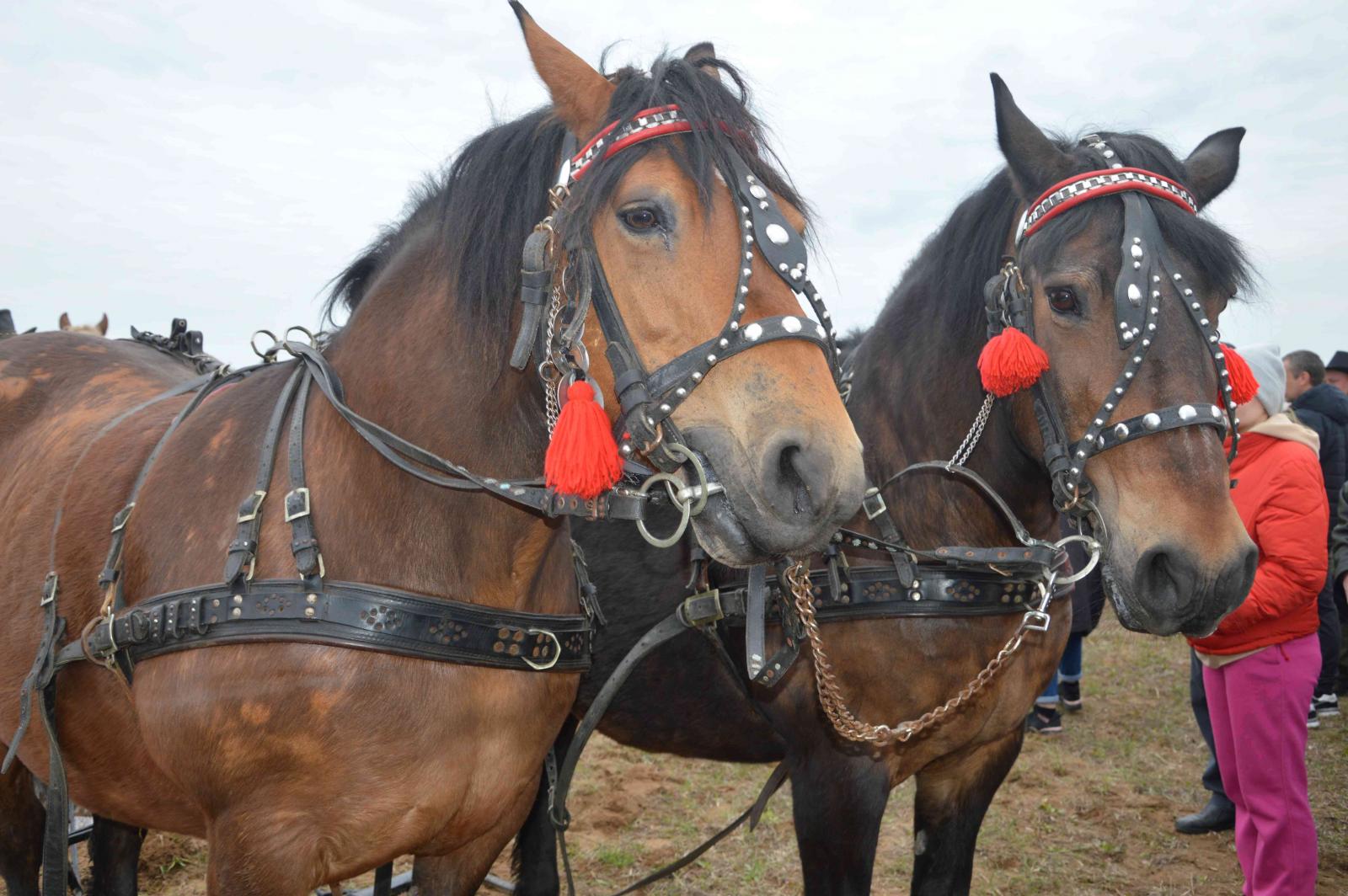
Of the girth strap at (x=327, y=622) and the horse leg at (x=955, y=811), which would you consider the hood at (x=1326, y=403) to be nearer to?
the horse leg at (x=955, y=811)

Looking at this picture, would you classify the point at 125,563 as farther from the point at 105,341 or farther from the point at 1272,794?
the point at 1272,794

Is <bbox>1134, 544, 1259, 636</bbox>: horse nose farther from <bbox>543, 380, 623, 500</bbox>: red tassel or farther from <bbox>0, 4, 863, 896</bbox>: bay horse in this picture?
<bbox>543, 380, 623, 500</bbox>: red tassel

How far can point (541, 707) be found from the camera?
81.9 inches

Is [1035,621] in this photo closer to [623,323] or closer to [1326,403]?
[623,323]

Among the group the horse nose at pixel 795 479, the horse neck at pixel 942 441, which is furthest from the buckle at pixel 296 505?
the horse neck at pixel 942 441

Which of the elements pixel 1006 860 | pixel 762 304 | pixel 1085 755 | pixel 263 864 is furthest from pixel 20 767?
pixel 1085 755

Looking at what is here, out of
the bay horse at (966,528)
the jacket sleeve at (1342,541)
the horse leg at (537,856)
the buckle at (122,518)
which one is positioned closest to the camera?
the buckle at (122,518)

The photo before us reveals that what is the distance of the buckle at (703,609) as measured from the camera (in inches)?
98.8

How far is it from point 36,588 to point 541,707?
139 centimetres

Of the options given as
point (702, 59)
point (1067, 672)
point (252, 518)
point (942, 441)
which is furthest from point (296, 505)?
point (1067, 672)

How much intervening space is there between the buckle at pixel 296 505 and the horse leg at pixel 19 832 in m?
1.98

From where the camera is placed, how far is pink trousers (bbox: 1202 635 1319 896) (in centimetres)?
337

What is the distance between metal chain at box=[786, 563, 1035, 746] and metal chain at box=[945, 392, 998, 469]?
0.50 m

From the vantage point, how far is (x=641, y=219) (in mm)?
1740
